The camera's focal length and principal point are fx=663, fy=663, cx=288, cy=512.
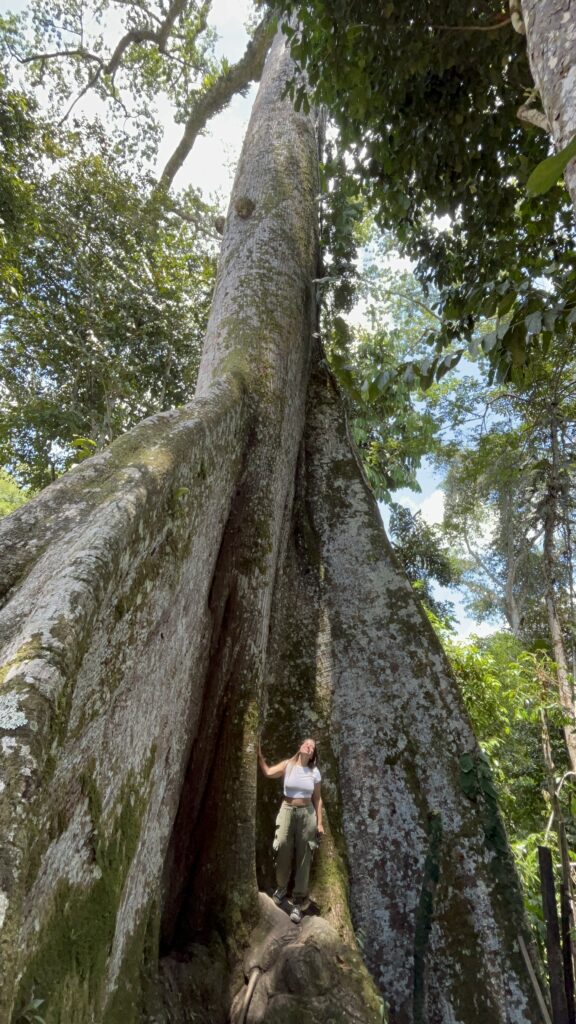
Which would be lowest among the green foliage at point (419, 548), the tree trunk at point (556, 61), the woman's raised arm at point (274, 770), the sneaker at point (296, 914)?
the sneaker at point (296, 914)

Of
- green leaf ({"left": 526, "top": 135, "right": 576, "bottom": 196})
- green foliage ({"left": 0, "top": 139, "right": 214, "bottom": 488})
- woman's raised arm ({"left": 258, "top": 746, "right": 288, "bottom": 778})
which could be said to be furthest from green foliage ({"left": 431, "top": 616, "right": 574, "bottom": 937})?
green foliage ({"left": 0, "top": 139, "right": 214, "bottom": 488})

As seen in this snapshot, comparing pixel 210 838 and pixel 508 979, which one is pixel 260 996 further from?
pixel 508 979

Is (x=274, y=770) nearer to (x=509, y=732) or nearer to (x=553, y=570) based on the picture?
(x=553, y=570)

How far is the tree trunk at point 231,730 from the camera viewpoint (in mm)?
1613

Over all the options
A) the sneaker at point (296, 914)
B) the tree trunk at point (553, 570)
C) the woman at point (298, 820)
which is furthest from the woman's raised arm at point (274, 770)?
the tree trunk at point (553, 570)

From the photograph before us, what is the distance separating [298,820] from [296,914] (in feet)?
1.35

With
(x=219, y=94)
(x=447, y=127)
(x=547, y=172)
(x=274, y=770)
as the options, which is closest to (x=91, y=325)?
(x=219, y=94)

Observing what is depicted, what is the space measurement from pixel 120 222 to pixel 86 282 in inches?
42.2

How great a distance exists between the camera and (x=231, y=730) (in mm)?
2875

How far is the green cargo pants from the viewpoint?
117 inches

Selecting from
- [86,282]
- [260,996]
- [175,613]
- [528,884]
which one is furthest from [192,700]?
[86,282]

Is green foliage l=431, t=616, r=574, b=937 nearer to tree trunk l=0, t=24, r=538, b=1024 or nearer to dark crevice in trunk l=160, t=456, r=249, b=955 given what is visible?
tree trunk l=0, t=24, r=538, b=1024

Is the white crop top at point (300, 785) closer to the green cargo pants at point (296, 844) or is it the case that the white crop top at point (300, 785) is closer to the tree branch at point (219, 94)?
the green cargo pants at point (296, 844)

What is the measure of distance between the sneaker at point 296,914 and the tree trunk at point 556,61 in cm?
266
